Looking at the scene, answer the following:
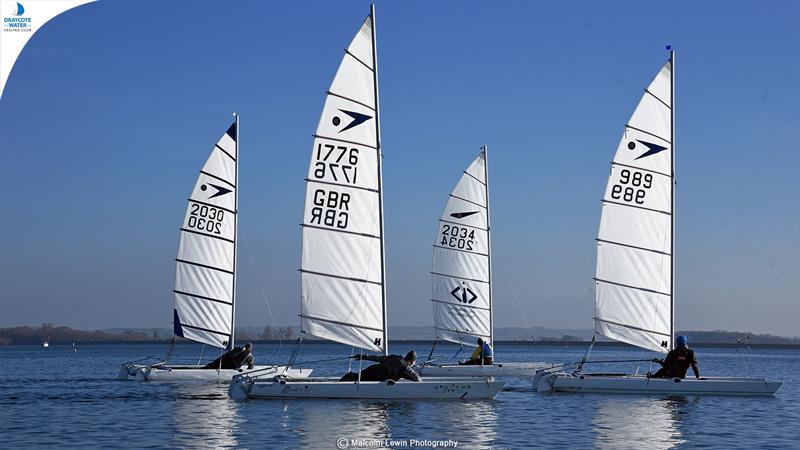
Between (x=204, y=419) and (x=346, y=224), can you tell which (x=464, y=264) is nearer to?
(x=346, y=224)

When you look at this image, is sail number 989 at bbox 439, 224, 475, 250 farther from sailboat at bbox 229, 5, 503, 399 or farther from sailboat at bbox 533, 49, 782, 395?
sailboat at bbox 229, 5, 503, 399

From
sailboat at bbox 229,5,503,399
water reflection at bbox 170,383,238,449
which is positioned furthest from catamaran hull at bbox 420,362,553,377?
sailboat at bbox 229,5,503,399

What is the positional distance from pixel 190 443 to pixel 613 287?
50.8ft

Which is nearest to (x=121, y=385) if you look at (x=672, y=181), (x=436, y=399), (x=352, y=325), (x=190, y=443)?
(x=352, y=325)

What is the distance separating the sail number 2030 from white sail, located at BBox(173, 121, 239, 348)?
48.1 ft

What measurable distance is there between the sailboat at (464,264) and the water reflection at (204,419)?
12.8 meters

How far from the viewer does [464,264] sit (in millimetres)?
41281

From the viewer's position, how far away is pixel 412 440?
1878 cm

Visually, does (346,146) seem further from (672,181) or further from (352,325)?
(672,181)

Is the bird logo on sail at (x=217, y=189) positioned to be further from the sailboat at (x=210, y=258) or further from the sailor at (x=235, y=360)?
the sailor at (x=235, y=360)

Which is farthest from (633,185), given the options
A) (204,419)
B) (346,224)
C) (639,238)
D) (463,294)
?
(204,419)

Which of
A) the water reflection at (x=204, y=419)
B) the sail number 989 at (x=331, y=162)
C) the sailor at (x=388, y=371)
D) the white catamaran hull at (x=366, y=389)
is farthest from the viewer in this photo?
the sail number 989 at (x=331, y=162)

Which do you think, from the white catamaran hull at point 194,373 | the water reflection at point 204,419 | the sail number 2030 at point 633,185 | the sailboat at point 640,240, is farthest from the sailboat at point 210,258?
the sail number 2030 at point 633,185

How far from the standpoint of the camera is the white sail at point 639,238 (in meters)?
29.7
